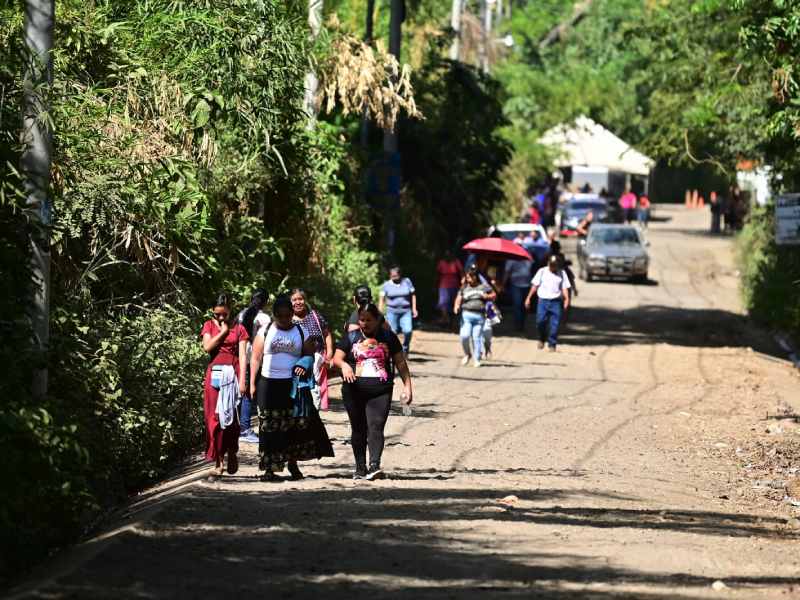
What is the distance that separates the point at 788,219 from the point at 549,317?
4.91 meters

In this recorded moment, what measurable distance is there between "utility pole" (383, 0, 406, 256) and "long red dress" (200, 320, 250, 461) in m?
17.7

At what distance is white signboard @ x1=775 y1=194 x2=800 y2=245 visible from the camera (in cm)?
2883

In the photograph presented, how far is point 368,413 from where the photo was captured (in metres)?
14.2

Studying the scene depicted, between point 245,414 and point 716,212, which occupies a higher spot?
point 716,212

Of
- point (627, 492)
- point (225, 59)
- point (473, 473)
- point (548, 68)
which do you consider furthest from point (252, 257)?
point (548, 68)

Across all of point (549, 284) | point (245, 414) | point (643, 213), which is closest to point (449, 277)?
point (549, 284)

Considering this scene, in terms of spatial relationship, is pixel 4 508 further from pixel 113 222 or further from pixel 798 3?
pixel 798 3

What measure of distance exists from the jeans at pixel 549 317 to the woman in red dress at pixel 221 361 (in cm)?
1465

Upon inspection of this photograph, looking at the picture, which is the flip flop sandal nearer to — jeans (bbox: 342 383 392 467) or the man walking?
jeans (bbox: 342 383 392 467)

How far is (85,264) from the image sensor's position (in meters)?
16.5

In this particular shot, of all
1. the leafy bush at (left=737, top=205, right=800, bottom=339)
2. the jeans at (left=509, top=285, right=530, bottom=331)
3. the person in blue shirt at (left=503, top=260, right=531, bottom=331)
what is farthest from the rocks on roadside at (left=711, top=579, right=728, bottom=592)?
the jeans at (left=509, top=285, right=530, bottom=331)

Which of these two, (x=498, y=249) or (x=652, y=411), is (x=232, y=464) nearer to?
(x=652, y=411)

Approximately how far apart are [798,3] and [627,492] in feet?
38.1

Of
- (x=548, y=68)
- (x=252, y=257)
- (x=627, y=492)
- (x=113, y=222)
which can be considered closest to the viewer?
(x=627, y=492)
